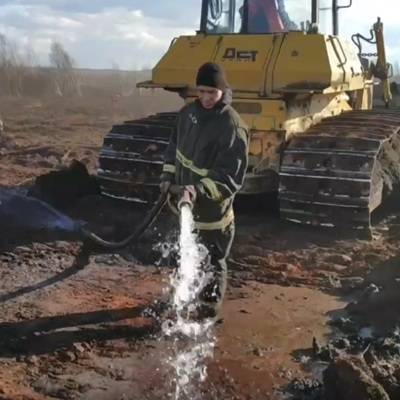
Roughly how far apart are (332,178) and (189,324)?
285 centimetres

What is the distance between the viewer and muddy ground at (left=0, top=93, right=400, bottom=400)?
4680 mm

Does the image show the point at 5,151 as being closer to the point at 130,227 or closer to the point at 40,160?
the point at 40,160

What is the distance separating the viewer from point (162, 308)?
5.91m

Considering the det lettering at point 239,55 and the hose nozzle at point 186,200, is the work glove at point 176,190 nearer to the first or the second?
the hose nozzle at point 186,200

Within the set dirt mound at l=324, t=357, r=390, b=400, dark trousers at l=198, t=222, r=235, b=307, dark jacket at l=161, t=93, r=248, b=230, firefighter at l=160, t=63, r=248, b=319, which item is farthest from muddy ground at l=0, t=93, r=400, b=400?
dark jacket at l=161, t=93, r=248, b=230

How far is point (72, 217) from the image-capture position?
8719 mm

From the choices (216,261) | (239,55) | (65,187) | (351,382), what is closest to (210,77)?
(216,261)

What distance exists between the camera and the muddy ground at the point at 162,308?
15.4 ft

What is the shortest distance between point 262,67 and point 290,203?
5.56 ft

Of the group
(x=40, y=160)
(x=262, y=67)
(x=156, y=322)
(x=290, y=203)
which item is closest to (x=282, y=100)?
(x=262, y=67)

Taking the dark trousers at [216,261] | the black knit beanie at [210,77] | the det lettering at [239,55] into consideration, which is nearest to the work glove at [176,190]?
the dark trousers at [216,261]

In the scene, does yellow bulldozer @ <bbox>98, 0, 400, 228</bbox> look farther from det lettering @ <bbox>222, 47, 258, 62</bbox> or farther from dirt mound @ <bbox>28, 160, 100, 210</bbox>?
dirt mound @ <bbox>28, 160, 100, 210</bbox>

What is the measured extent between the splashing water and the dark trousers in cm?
5

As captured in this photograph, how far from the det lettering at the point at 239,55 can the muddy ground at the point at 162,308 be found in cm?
193
